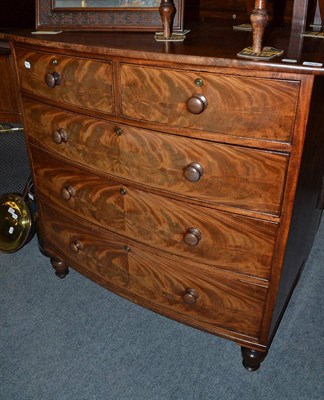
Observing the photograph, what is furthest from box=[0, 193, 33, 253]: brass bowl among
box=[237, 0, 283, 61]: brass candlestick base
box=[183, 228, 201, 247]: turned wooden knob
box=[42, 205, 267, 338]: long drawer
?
box=[237, 0, 283, 61]: brass candlestick base

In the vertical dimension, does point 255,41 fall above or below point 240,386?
above

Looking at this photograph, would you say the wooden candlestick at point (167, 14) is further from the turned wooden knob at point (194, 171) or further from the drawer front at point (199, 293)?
the drawer front at point (199, 293)

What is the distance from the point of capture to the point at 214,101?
1.16 meters

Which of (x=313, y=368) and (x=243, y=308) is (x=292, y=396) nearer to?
(x=313, y=368)

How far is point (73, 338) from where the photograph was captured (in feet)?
5.89

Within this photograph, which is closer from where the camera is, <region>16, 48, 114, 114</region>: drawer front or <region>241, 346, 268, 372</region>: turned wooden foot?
<region>16, 48, 114, 114</region>: drawer front

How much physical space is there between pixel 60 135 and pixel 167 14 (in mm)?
594

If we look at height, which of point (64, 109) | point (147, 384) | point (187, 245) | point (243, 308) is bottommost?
point (147, 384)

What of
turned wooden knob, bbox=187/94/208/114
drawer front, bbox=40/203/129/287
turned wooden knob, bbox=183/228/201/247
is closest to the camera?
turned wooden knob, bbox=187/94/208/114

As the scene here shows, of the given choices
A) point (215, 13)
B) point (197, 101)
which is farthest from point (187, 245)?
point (215, 13)

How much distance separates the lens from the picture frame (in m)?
1.45

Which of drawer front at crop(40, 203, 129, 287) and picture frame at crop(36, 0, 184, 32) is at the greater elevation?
picture frame at crop(36, 0, 184, 32)

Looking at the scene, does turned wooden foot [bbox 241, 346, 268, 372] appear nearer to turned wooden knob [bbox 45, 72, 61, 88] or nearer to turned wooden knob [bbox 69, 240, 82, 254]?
turned wooden knob [bbox 69, 240, 82, 254]

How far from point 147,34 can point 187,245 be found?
2.47ft
